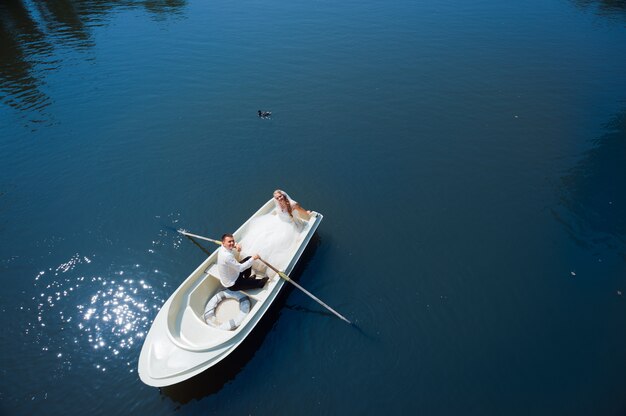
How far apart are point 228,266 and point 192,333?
228 cm

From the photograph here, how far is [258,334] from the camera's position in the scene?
12250mm

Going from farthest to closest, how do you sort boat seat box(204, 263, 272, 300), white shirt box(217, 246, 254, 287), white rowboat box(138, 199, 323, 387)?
boat seat box(204, 263, 272, 300) → white shirt box(217, 246, 254, 287) → white rowboat box(138, 199, 323, 387)

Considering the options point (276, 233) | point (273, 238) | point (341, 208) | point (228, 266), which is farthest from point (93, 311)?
point (341, 208)

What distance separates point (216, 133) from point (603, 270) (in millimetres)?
19949

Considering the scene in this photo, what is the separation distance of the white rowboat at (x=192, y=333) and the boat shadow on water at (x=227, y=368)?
987 mm

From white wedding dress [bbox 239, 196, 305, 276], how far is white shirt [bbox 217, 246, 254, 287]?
Answer: 882 millimetres

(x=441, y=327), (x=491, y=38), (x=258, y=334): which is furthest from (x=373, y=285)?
(x=491, y=38)

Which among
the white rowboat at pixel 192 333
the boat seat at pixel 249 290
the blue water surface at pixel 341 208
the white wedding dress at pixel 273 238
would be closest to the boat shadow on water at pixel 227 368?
the blue water surface at pixel 341 208

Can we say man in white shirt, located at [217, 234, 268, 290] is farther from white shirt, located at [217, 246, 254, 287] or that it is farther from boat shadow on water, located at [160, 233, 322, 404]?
boat shadow on water, located at [160, 233, 322, 404]

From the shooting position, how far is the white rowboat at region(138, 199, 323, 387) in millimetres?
10023

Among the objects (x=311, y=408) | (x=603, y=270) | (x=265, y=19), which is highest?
(x=265, y=19)

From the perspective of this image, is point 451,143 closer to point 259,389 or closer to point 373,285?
point 373,285

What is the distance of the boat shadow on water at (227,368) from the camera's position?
1085cm

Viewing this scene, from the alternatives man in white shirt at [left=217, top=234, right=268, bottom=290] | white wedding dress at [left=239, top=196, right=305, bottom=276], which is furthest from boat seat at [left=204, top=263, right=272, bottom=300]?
white wedding dress at [left=239, top=196, right=305, bottom=276]
